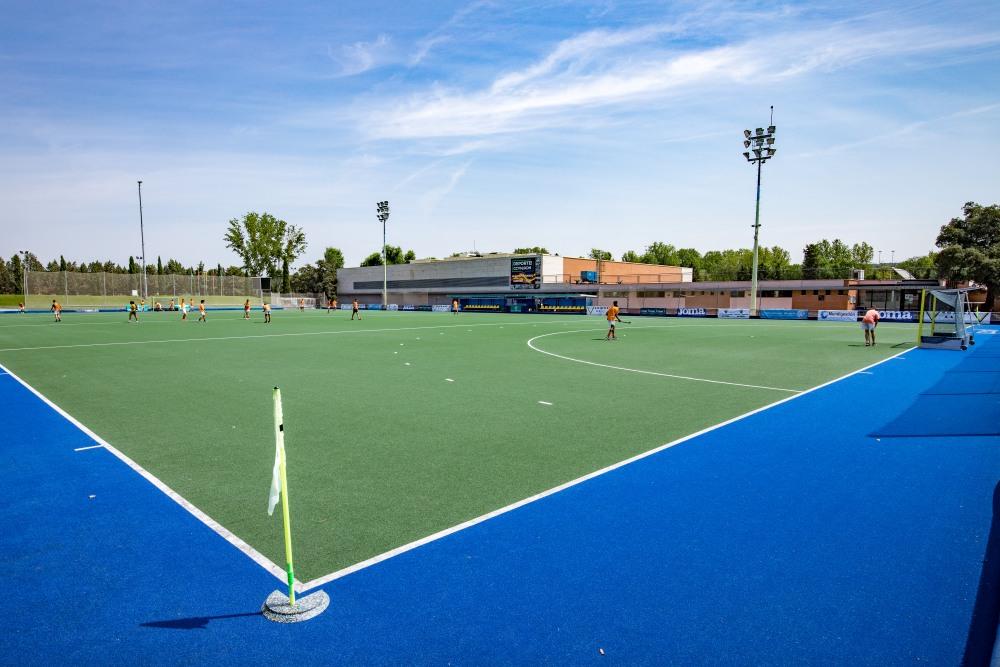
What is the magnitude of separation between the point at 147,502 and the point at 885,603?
730cm

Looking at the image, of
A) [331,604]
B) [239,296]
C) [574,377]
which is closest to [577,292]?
[239,296]

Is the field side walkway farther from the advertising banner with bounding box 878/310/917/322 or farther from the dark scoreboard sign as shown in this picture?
the dark scoreboard sign

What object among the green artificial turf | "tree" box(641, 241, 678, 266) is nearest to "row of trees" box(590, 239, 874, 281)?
"tree" box(641, 241, 678, 266)

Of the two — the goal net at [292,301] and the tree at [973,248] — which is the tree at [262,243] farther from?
the tree at [973,248]

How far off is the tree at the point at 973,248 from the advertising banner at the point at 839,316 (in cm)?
1668

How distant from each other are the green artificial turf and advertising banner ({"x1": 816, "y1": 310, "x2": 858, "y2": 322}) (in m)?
26.9

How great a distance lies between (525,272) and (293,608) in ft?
255

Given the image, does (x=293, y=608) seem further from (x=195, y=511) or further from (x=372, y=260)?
(x=372, y=260)

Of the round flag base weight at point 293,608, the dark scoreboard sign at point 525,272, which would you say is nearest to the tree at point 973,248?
the dark scoreboard sign at point 525,272

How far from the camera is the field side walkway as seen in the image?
12.1 feet

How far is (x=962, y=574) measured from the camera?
4586 millimetres

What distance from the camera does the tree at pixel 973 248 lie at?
51.5 m

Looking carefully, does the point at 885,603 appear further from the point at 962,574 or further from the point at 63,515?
the point at 63,515

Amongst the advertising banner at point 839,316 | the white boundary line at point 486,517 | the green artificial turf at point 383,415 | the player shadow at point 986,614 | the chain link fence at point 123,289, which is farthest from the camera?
the chain link fence at point 123,289
